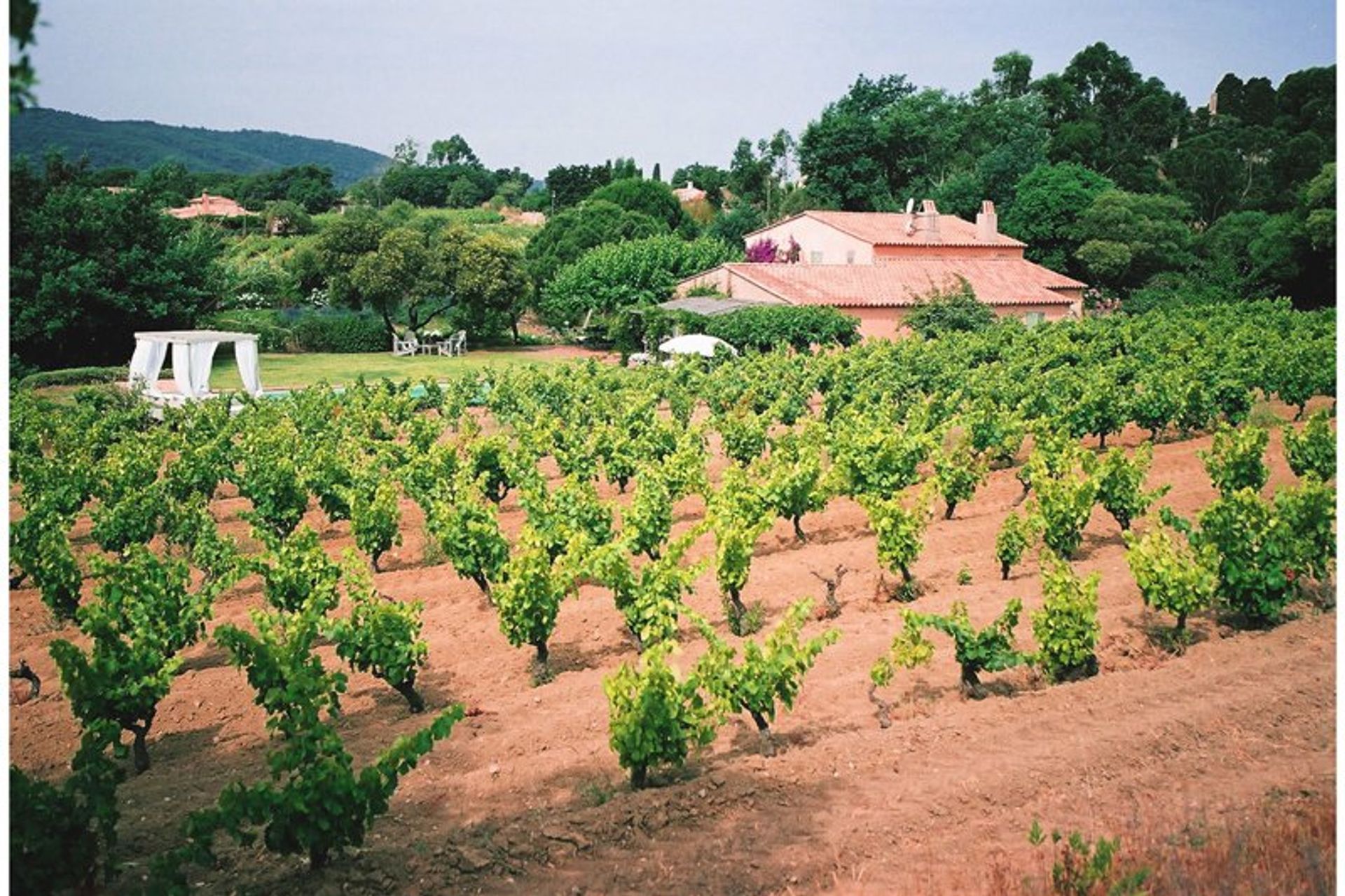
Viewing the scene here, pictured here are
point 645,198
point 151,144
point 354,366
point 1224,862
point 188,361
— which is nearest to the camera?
point 1224,862

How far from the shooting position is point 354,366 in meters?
39.4

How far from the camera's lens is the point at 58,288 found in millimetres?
33719

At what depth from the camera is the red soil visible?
20.2 ft

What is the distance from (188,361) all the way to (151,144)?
18.0 metres

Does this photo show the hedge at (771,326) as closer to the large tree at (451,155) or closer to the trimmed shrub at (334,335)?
the trimmed shrub at (334,335)

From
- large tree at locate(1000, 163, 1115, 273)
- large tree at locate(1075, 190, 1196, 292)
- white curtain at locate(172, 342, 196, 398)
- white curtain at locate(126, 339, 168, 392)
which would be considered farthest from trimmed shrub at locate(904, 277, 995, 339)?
white curtain at locate(126, 339, 168, 392)

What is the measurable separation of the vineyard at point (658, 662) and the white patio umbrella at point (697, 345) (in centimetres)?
1530

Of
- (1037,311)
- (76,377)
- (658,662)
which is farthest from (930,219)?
(658,662)

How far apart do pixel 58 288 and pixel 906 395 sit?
25.4 meters

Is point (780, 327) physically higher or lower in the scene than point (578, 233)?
lower

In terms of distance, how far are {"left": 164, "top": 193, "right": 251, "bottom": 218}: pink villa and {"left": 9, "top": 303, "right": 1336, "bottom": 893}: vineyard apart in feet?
176

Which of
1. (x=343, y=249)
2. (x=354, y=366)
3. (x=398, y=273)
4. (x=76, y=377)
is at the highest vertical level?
(x=343, y=249)

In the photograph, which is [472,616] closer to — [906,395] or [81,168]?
[906,395]

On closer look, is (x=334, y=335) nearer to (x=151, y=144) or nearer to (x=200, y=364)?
(x=200, y=364)
